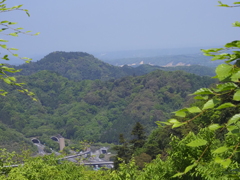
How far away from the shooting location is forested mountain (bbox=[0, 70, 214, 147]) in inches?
2872

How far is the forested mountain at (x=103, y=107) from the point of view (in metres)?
72.9

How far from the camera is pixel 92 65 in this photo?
148000 millimetres

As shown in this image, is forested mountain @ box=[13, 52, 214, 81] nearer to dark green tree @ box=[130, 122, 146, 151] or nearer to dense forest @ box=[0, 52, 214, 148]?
dense forest @ box=[0, 52, 214, 148]

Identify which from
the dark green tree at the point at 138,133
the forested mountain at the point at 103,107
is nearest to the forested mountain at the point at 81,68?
the forested mountain at the point at 103,107

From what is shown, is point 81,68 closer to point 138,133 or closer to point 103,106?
point 103,106

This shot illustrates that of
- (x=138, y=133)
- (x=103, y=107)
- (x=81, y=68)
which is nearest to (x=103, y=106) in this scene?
(x=103, y=107)

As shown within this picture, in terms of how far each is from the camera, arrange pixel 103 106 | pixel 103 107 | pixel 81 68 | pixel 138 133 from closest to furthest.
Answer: pixel 138 133 → pixel 103 107 → pixel 103 106 → pixel 81 68

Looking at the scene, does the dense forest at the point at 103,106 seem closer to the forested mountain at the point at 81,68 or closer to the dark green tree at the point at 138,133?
the dark green tree at the point at 138,133

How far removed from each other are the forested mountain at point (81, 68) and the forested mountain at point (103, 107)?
44.8m

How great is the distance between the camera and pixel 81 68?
148 m

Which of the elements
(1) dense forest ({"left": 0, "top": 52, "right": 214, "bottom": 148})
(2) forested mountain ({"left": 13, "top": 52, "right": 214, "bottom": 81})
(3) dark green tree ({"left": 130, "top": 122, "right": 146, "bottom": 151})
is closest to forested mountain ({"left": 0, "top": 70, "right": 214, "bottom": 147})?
(1) dense forest ({"left": 0, "top": 52, "right": 214, "bottom": 148})

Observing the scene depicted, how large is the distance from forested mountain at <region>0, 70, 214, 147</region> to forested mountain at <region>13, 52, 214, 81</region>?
147 feet

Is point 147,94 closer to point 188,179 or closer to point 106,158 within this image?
point 106,158

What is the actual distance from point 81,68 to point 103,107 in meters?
64.0
